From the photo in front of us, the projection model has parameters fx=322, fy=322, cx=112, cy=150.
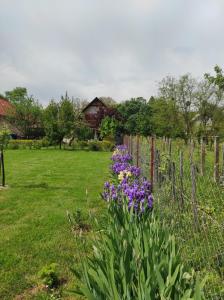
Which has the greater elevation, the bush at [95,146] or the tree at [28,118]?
the tree at [28,118]

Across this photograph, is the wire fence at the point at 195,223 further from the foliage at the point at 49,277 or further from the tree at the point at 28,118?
the tree at the point at 28,118

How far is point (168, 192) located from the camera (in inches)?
185

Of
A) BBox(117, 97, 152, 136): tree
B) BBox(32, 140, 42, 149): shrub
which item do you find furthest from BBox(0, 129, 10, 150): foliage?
BBox(117, 97, 152, 136): tree

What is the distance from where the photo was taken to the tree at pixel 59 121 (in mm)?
29547

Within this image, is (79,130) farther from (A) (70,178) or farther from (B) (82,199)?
(B) (82,199)

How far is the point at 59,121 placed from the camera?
3008 centimetres

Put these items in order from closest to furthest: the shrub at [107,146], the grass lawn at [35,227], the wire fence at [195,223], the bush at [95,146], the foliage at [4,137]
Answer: the wire fence at [195,223]
the grass lawn at [35,227]
the foliage at [4,137]
the bush at [95,146]
the shrub at [107,146]

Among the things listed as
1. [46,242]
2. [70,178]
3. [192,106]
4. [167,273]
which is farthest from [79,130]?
[167,273]

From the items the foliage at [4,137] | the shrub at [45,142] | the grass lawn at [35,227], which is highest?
the foliage at [4,137]

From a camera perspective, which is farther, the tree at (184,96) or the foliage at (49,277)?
the tree at (184,96)

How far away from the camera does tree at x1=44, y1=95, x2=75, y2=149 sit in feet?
96.9

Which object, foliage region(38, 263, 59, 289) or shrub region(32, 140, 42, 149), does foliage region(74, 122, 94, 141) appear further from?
foliage region(38, 263, 59, 289)

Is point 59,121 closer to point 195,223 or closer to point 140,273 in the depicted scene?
point 195,223

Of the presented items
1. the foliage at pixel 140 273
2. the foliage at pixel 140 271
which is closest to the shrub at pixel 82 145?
the foliage at pixel 140 271
